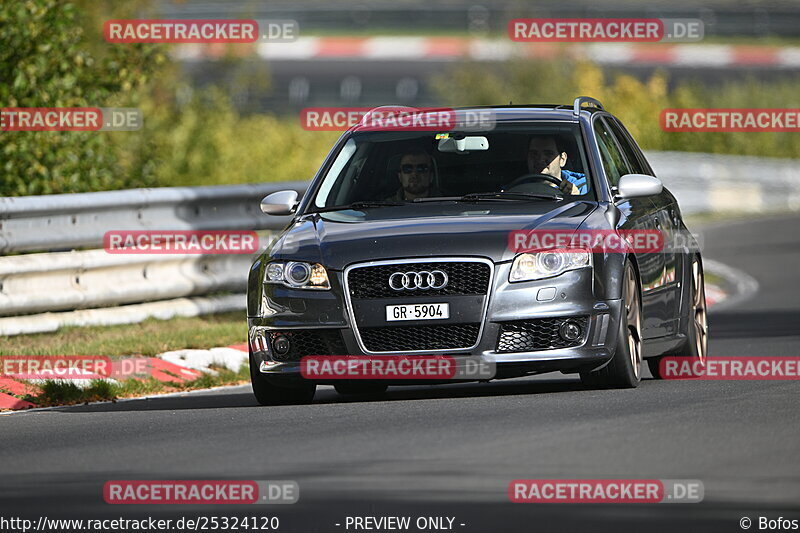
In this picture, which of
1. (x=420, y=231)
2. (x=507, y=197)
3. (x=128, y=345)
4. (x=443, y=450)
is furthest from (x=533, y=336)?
(x=128, y=345)

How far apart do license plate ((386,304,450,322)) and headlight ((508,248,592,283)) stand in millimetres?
411

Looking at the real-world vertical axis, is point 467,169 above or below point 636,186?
above

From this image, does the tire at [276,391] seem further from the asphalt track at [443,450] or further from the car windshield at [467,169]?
the car windshield at [467,169]

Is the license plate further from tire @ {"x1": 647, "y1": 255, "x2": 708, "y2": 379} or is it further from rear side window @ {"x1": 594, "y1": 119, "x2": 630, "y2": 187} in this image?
tire @ {"x1": 647, "y1": 255, "x2": 708, "y2": 379}

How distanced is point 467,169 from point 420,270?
4.67 ft

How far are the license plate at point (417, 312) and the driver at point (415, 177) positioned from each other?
4.51ft

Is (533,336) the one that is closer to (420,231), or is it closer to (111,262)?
(420,231)

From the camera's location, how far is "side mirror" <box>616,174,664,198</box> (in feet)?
37.8

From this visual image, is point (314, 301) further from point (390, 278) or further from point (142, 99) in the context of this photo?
point (142, 99)

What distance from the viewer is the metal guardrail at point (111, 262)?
14.4m

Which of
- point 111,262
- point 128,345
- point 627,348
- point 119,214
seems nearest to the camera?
point 627,348

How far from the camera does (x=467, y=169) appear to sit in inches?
466

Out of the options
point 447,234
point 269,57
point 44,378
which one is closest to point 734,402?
point 447,234

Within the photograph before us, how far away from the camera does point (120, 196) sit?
15.7 m
